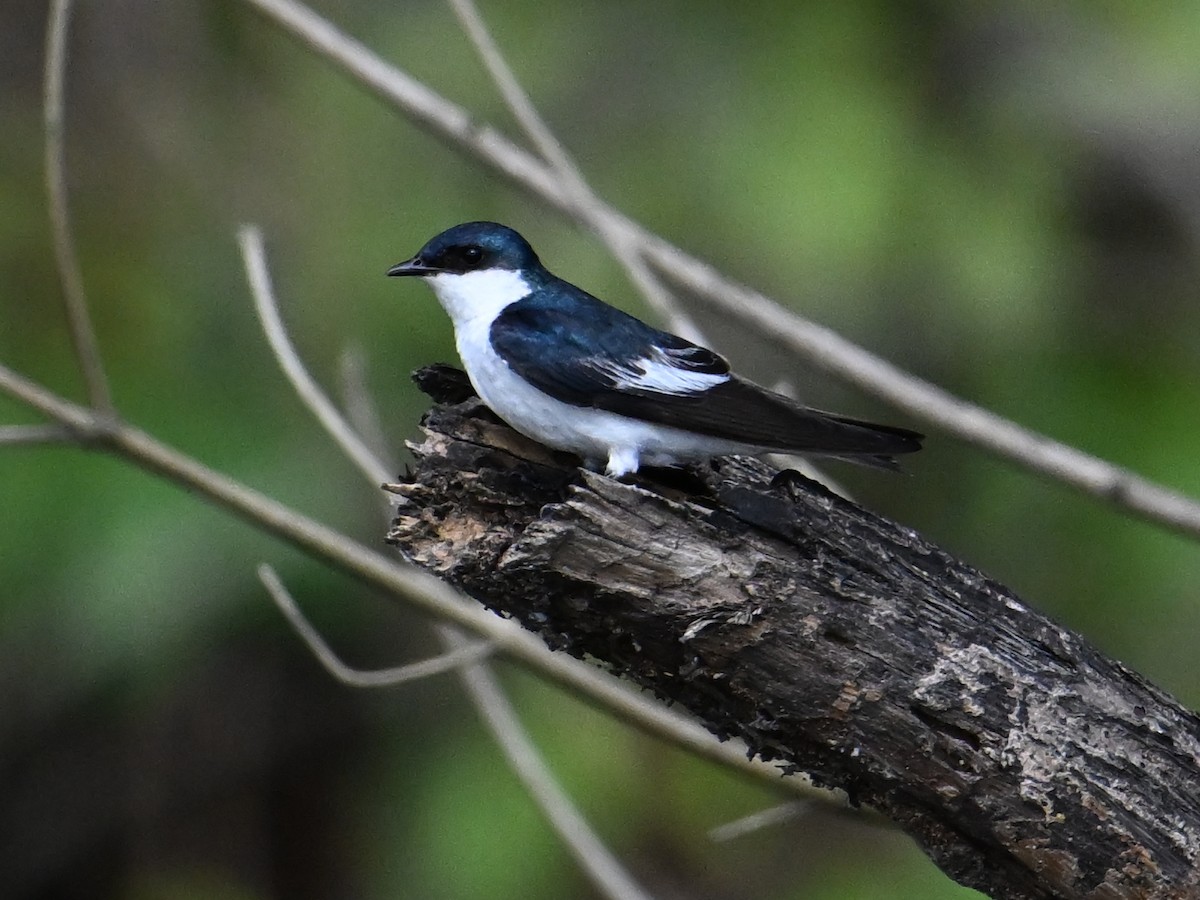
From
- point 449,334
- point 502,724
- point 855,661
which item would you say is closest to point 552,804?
point 502,724

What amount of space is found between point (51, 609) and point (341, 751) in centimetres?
88

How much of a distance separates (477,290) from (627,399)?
43 cm

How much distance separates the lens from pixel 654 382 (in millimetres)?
1706

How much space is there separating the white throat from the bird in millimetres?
81

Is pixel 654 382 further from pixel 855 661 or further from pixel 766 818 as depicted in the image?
pixel 766 818

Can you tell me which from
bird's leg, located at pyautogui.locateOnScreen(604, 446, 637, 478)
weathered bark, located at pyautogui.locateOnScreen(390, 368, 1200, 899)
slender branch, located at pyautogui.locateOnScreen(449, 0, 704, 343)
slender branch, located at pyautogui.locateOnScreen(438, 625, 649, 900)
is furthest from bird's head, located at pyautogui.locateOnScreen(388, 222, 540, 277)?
slender branch, located at pyautogui.locateOnScreen(438, 625, 649, 900)

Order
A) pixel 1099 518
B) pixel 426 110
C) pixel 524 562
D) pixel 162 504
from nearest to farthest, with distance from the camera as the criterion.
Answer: pixel 524 562 → pixel 426 110 → pixel 162 504 → pixel 1099 518

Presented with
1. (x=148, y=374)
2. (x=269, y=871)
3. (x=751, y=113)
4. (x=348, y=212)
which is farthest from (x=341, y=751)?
(x=751, y=113)

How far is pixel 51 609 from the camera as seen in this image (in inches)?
138

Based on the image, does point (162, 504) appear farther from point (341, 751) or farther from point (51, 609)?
point (341, 751)

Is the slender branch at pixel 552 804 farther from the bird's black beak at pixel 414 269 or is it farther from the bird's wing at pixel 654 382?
the bird's wing at pixel 654 382

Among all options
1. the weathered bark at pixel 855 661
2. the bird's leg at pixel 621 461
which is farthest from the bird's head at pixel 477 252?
the weathered bark at pixel 855 661

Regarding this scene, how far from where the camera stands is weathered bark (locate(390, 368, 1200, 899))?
1.36 metres

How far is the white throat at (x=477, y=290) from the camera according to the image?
1964 millimetres
